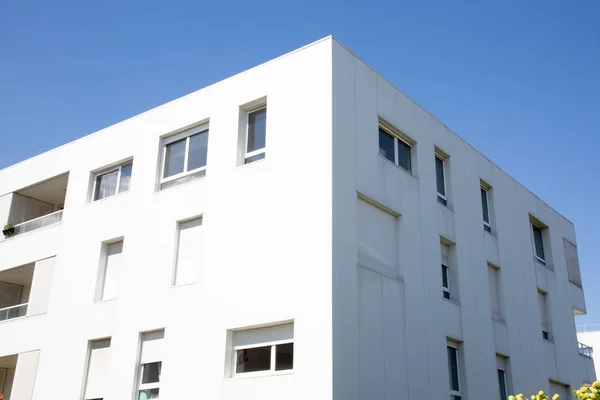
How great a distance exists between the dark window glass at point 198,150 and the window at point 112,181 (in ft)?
7.04

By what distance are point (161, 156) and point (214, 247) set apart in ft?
11.6

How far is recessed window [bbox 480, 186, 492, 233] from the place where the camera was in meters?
19.6

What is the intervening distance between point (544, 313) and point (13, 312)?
15.3 metres

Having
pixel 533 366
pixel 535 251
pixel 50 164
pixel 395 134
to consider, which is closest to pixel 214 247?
pixel 395 134

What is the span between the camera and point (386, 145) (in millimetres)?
16047

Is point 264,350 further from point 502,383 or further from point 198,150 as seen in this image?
point 502,383

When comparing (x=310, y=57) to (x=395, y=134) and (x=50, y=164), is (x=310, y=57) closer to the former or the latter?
(x=395, y=134)

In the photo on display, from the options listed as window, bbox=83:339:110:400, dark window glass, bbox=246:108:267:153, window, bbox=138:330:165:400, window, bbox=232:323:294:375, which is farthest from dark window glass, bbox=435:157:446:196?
window, bbox=83:339:110:400

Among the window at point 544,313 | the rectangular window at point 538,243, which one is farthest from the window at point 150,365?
the rectangular window at point 538,243

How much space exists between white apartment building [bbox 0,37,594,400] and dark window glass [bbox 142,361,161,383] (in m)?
0.04

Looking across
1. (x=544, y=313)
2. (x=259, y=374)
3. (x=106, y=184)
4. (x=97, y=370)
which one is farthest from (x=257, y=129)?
(x=544, y=313)

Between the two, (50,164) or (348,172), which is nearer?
(348,172)

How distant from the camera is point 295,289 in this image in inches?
514

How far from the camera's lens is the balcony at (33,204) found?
65.8 ft
